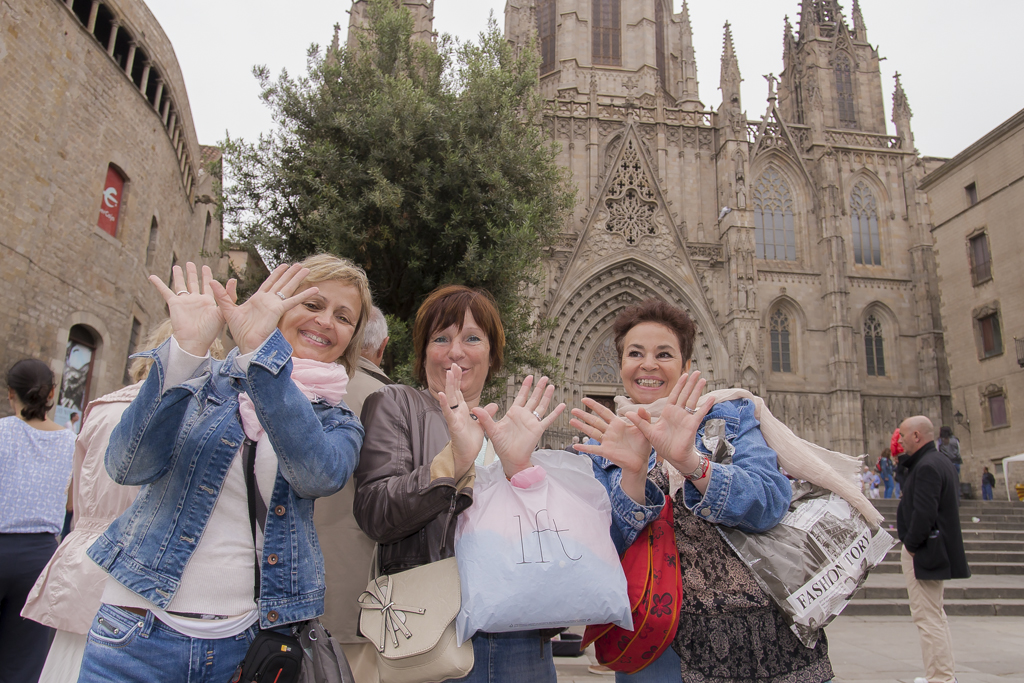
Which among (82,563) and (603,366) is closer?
(82,563)

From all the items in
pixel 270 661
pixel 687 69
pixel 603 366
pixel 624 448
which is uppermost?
pixel 687 69

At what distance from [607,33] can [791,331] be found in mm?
15118

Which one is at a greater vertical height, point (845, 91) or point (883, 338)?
point (845, 91)

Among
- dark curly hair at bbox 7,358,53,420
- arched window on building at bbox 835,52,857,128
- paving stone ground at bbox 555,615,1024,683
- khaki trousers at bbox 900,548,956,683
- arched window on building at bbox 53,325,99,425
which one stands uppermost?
arched window on building at bbox 835,52,857,128

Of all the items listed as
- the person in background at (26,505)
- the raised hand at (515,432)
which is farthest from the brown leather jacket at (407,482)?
the person in background at (26,505)

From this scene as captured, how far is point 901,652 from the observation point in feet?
19.5

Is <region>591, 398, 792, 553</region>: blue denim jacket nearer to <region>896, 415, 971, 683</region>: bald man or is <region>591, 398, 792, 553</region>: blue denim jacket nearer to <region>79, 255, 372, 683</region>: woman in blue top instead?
<region>79, 255, 372, 683</region>: woman in blue top

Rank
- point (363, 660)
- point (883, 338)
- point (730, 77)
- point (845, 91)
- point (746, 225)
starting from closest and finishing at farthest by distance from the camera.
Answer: point (363, 660) < point (746, 225) < point (730, 77) < point (883, 338) < point (845, 91)

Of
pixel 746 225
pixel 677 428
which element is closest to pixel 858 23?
pixel 746 225

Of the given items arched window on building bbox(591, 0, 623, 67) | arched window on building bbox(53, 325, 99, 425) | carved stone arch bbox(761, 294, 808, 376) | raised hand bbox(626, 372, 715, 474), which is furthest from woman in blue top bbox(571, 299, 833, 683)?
arched window on building bbox(591, 0, 623, 67)

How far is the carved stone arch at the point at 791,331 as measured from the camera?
24031 millimetres

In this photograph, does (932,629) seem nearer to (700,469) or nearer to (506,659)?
(700,469)

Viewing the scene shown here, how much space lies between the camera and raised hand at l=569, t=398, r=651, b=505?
193 cm

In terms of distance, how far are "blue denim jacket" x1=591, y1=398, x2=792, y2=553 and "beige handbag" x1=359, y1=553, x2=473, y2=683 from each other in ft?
1.87
